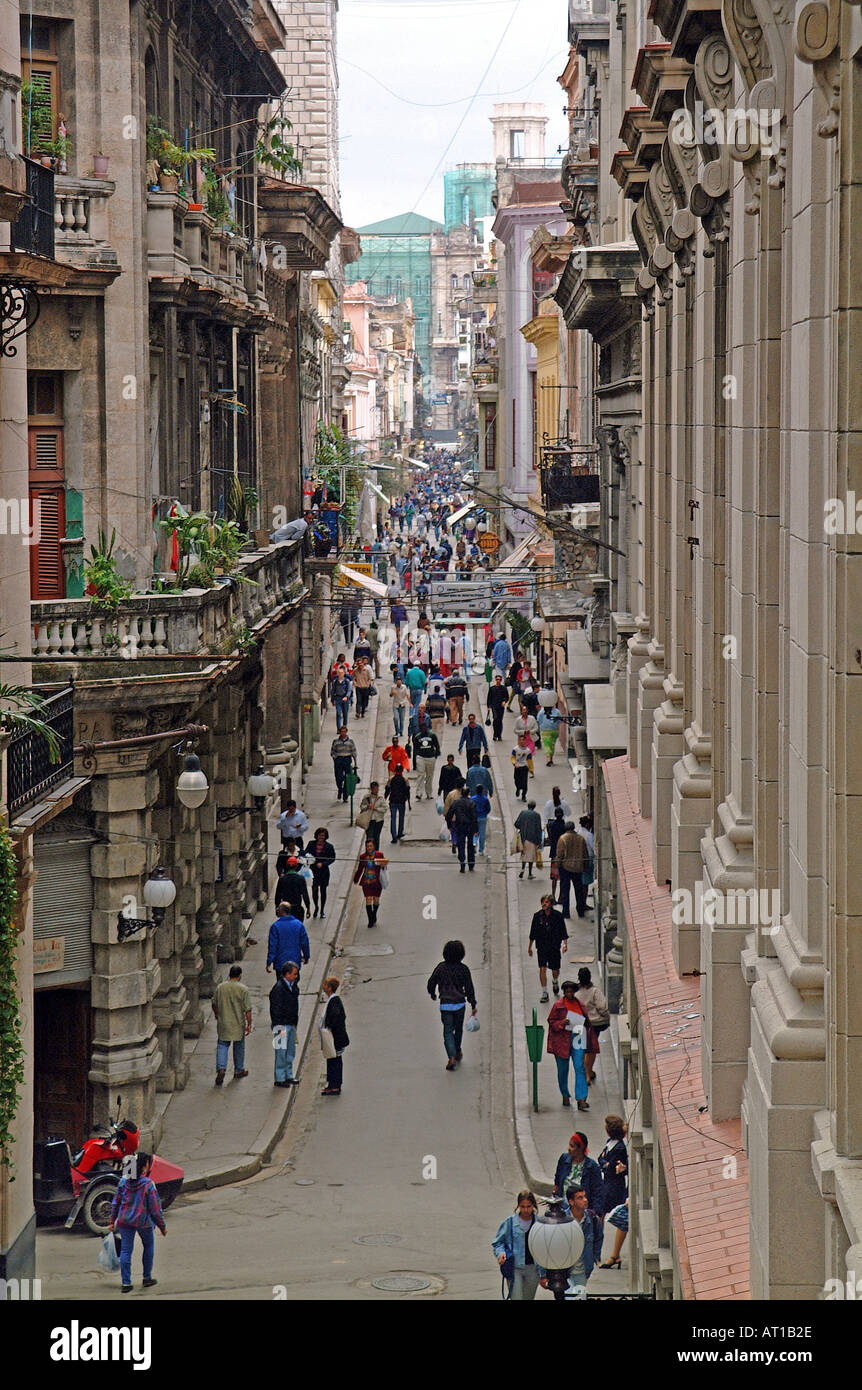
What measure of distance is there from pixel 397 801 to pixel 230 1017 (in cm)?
1348

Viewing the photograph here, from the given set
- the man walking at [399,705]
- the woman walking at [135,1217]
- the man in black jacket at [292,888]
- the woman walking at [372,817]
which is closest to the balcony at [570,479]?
the woman walking at [372,817]

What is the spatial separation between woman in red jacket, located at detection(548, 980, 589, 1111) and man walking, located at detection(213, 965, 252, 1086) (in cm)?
341

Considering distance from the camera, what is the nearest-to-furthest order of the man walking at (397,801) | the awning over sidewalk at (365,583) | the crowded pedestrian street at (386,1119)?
the crowded pedestrian street at (386,1119) → the man walking at (397,801) → the awning over sidewalk at (365,583)

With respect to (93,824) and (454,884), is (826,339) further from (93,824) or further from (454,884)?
(454,884)

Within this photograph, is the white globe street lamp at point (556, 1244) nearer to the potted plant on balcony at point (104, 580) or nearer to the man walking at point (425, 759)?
the potted plant on balcony at point (104, 580)

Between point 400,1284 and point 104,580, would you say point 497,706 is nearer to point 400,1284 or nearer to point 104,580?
point 104,580

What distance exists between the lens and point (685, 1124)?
11.3 metres

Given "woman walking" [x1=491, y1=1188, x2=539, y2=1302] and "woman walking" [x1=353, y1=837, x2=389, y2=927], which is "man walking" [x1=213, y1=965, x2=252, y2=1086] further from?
"woman walking" [x1=491, y1=1188, x2=539, y2=1302]

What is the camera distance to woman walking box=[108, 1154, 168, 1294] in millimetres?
15914

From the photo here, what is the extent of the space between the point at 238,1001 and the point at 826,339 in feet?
53.7

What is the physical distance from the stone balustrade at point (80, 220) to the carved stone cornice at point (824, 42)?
1491cm

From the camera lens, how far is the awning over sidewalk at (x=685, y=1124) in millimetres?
9219

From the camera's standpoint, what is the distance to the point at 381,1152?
2022 centimetres

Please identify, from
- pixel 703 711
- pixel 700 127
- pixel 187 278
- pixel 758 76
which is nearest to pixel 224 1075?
pixel 187 278
